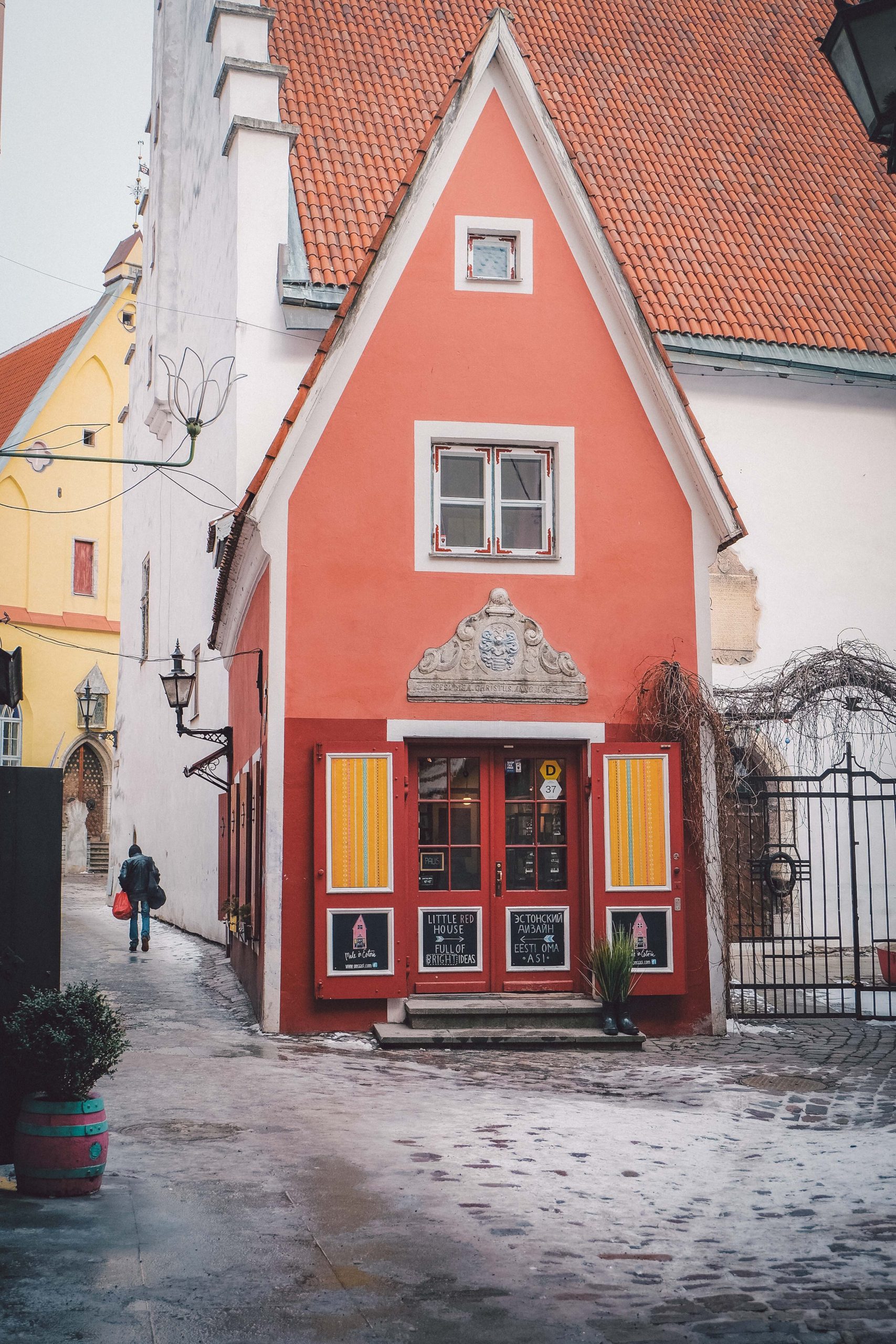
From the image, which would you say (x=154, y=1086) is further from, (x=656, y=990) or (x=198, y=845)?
(x=198, y=845)

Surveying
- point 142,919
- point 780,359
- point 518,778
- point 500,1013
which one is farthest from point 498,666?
point 142,919

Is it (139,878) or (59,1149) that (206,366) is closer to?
(139,878)

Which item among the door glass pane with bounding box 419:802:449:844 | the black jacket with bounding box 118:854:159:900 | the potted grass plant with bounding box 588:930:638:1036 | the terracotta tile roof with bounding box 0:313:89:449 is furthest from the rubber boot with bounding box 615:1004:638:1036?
the terracotta tile roof with bounding box 0:313:89:449

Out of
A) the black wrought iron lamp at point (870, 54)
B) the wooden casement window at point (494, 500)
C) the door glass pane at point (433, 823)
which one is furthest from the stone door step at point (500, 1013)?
the black wrought iron lamp at point (870, 54)

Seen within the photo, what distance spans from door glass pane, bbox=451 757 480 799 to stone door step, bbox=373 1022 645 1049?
2.19 metres

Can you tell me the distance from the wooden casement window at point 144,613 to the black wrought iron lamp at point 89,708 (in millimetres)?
8093

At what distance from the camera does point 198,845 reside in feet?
76.6

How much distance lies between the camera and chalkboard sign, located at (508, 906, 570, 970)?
1352cm

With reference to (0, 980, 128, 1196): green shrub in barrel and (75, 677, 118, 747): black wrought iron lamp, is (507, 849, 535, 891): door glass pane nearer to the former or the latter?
(0, 980, 128, 1196): green shrub in barrel

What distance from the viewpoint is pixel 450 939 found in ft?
44.0

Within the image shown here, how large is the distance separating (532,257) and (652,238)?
761 cm

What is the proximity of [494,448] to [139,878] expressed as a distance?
9861 mm

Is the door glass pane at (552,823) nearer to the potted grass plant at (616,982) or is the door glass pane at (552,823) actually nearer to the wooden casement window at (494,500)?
the potted grass plant at (616,982)

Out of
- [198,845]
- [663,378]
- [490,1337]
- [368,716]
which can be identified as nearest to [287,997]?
[368,716]
